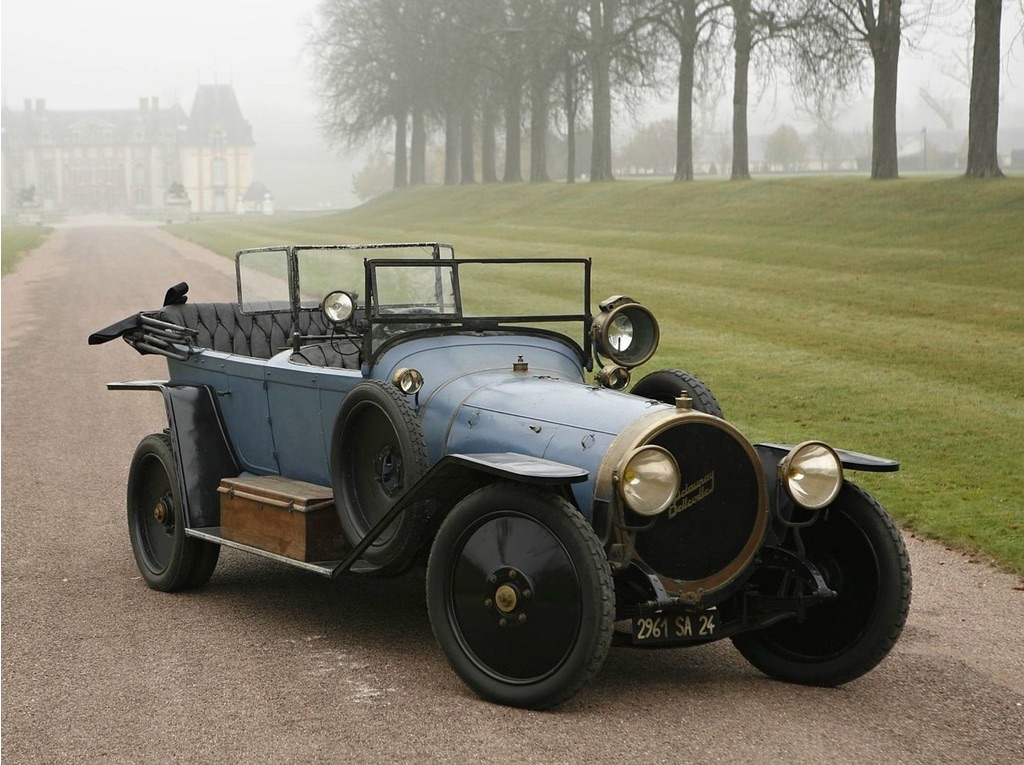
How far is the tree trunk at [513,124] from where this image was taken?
4850 cm

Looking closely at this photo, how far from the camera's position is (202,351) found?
Answer: 741 centimetres

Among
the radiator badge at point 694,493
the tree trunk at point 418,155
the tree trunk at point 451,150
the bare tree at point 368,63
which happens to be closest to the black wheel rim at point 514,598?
the radiator badge at point 694,493

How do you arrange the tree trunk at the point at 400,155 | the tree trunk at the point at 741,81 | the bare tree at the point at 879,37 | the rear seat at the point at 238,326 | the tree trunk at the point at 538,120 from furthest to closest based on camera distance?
the tree trunk at the point at 400,155 → the tree trunk at the point at 538,120 → the tree trunk at the point at 741,81 → the bare tree at the point at 879,37 → the rear seat at the point at 238,326

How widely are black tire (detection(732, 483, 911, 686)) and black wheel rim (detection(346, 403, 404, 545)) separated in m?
1.58

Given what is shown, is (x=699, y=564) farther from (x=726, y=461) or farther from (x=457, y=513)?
(x=457, y=513)

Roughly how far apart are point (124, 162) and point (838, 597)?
16674cm

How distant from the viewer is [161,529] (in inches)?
284

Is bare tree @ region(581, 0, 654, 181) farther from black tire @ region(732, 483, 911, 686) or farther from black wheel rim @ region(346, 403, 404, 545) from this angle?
black tire @ region(732, 483, 911, 686)

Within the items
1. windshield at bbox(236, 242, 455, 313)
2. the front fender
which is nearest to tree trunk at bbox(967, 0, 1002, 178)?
windshield at bbox(236, 242, 455, 313)

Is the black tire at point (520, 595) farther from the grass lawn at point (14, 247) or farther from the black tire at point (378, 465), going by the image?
the grass lawn at point (14, 247)

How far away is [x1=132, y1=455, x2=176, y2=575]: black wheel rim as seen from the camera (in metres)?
7.08

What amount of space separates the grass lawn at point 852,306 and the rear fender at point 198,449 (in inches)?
86.6

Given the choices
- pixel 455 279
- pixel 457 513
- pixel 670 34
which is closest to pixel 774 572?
pixel 457 513

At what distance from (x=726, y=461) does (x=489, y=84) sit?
5055 centimetres
